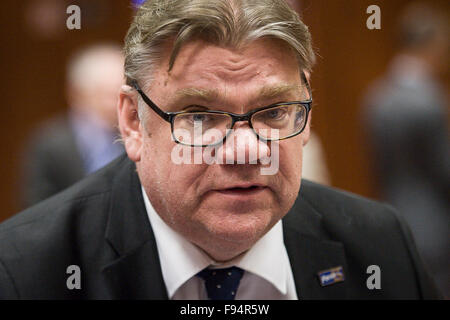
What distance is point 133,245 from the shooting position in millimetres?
1837

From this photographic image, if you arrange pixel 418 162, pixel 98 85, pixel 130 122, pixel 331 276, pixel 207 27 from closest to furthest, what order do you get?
1. pixel 207 27
2. pixel 130 122
3. pixel 331 276
4. pixel 418 162
5. pixel 98 85

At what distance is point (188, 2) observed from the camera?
160 centimetres

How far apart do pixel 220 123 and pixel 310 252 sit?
24.7 inches

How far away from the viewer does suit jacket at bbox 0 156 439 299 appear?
178 cm

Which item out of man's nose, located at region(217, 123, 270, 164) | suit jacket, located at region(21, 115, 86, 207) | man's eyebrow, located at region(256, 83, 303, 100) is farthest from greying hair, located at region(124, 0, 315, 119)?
suit jacket, located at region(21, 115, 86, 207)

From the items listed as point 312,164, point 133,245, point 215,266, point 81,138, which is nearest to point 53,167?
point 81,138

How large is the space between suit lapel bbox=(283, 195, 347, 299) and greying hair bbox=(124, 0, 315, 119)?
579 mm

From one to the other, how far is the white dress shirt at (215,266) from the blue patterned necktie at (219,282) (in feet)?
0.06

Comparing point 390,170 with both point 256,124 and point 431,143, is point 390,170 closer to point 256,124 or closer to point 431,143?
point 431,143

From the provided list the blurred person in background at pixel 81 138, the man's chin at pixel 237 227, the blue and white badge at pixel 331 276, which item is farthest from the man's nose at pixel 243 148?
the blurred person in background at pixel 81 138

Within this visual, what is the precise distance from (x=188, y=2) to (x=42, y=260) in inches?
33.7

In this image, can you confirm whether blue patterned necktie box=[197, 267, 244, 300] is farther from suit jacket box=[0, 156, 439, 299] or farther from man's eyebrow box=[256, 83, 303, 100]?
man's eyebrow box=[256, 83, 303, 100]

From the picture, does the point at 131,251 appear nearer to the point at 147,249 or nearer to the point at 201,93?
the point at 147,249
